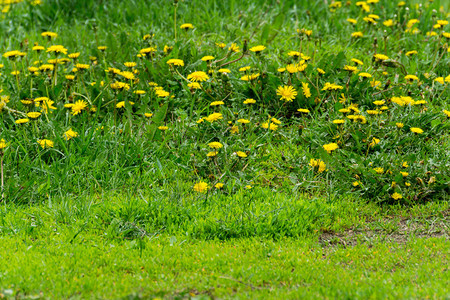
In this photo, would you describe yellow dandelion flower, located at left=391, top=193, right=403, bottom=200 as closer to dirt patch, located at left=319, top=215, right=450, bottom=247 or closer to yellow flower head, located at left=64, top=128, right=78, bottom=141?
dirt patch, located at left=319, top=215, right=450, bottom=247

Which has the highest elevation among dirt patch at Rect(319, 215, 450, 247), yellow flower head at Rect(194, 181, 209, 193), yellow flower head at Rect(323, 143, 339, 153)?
yellow flower head at Rect(323, 143, 339, 153)

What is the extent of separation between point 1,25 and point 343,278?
552cm

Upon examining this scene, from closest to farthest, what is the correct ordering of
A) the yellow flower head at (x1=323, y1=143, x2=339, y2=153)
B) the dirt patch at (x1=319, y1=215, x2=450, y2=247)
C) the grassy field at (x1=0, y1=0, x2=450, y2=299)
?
the grassy field at (x1=0, y1=0, x2=450, y2=299) < the dirt patch at (x1=319, y1=215, x2=450, y2=247) < the yellow flower head at (x1=323, y1=143, x2=339, y2=153)

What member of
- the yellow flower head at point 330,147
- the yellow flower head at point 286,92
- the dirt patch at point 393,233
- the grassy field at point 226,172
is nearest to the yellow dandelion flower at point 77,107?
the grassy field at point 226,172

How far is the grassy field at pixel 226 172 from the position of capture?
3.02 m

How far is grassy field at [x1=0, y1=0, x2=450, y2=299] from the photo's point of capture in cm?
302

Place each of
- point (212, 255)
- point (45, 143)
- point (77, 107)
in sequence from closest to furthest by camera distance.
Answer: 1. point (212, 255)
2. point (45, 143)
3. point (77, 107)

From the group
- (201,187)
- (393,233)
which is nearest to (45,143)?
(201,187)

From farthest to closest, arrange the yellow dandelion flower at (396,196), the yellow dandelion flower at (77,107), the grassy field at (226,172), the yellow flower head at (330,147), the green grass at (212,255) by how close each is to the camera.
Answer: the yellow dandelion flower at (77,107)
the yellow flower head at (330,147)
the yellow dandelion flower at (396,196)
the grassy field at (226,172)
the green grass at (212,255)

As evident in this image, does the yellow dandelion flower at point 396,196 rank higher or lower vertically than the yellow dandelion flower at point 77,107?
lower

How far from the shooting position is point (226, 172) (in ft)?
13.3

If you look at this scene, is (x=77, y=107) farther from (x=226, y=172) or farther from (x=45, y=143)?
(x=226, y=172)

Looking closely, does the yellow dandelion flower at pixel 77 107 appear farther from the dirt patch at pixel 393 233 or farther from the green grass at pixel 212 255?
the dirt patch at pixel 393 233

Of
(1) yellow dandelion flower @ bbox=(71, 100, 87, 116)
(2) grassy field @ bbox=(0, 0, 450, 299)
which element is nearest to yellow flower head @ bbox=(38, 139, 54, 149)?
(2) grassy field @ bbox=(0, 0, 450, 299)
